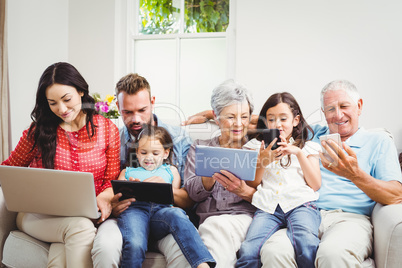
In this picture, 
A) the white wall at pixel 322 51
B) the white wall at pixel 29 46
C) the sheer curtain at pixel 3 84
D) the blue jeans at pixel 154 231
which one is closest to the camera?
the blue jeans at pixel 154 231

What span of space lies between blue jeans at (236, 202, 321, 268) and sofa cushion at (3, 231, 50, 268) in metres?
0.89

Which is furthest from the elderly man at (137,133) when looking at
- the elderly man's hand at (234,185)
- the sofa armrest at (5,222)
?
the sofa armrest at (5,222)

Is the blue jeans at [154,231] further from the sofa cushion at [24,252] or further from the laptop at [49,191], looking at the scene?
the sofa cushion at [24,252]

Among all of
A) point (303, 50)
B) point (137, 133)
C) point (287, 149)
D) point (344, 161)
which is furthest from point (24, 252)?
point (303, 50)

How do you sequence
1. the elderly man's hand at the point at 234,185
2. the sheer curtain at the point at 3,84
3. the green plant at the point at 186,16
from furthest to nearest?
1. the green plant at the point at 186,16
2. the sheer curtain at the point at 3,84
3. the elderly man's hand at the point at 234,185

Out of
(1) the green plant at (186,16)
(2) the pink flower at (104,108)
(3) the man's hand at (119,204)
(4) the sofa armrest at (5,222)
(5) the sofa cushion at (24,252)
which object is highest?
(1) the green plant at (186,16)

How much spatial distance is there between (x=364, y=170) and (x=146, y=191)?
1.08 meters

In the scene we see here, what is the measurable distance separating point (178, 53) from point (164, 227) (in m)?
2.09

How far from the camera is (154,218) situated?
5.54 ft

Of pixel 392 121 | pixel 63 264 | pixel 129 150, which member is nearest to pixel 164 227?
pixel 63 264

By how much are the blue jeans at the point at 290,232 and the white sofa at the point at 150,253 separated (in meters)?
0.25

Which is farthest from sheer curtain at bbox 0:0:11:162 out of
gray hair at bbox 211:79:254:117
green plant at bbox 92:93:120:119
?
gray hair at bbox 211:79:254:117

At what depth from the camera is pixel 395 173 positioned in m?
1.70

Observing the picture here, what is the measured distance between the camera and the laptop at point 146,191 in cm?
159
